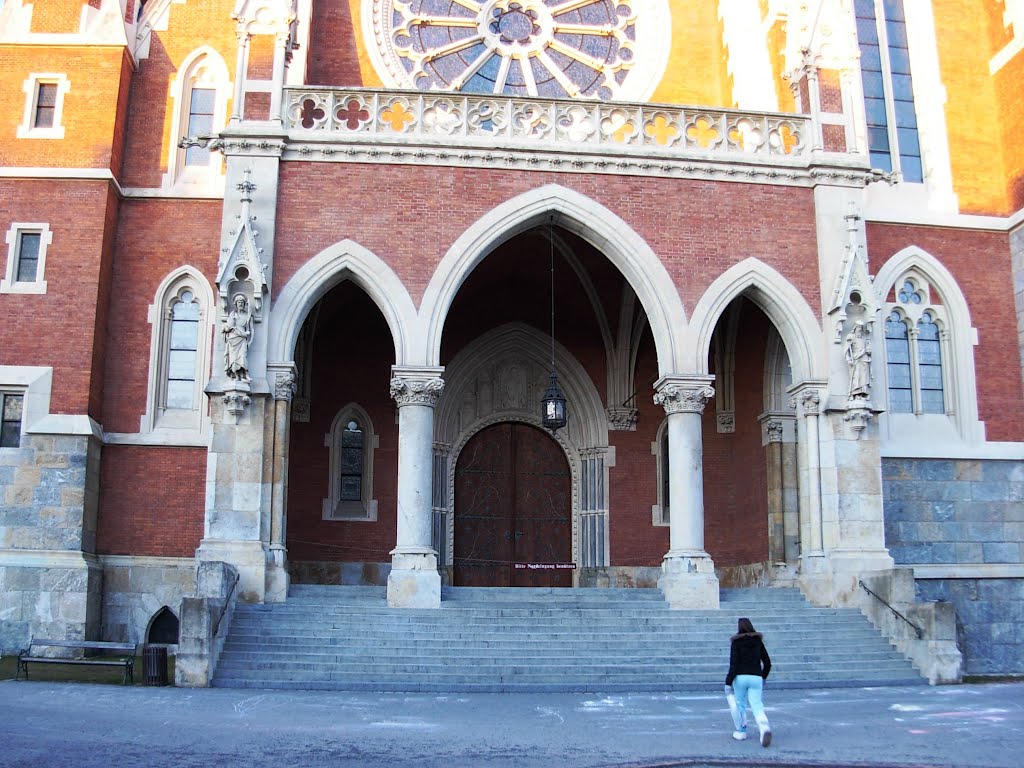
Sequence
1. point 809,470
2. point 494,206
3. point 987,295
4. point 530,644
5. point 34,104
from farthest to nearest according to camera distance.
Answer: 1. point 987,295
2. point 34,104
3. point 494,206
4. point 809,470
5. point 530,644

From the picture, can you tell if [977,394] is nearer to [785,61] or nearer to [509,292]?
[785,61]

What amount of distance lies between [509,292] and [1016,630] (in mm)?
9992

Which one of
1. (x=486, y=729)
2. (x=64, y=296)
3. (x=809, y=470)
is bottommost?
(x=486, y=729)

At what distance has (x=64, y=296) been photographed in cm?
1744

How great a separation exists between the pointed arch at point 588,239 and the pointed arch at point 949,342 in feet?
14.0

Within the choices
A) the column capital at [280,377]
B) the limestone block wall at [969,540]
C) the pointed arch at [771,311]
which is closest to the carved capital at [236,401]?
the column capital at [280,377]

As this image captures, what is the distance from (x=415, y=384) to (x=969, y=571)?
9345mm

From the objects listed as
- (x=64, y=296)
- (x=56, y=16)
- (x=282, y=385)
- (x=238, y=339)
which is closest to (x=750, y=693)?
(x=282, y=385)

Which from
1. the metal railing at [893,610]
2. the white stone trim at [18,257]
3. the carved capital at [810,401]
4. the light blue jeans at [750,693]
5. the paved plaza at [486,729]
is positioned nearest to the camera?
the paved plaza at [486,729]

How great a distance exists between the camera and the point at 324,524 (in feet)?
63.1

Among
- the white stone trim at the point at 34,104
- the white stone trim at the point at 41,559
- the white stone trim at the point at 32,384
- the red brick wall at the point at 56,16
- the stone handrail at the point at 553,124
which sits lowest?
the white stone trim at the point at 41,559

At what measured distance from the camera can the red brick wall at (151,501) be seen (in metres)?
17.5

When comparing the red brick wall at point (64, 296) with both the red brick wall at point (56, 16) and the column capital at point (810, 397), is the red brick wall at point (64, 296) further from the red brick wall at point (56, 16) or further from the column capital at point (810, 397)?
the column capital at point (810, 397)

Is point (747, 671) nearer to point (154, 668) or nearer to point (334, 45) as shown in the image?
point (154, 668)
